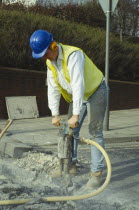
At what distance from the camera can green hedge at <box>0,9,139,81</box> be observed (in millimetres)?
10602

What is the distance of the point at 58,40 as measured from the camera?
11688 mm

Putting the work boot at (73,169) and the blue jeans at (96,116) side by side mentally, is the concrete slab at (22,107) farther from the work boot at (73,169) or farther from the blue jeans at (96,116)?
the blue jeans at (96,116)

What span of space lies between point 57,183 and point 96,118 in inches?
36.0

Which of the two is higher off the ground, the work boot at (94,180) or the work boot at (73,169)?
the work boot at (94,180)

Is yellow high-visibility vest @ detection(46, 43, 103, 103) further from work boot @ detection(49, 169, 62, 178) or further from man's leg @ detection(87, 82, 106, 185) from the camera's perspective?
work boot @ detection(49, 169, 62, 178)

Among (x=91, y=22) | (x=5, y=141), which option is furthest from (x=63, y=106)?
(x=91, y=22)

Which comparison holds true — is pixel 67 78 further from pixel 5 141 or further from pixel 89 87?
pixel 5 141

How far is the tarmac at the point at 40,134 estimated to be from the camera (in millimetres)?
5915

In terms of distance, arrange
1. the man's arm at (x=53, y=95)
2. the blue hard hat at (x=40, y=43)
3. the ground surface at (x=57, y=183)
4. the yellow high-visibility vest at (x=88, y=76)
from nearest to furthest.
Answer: the ground surface at (x=57, y=183)
the blue hard hat at (x=40, y=43)
the yellow high-visibility vest at (x=88, y=76)
the man's arm at (x=53, y=95)

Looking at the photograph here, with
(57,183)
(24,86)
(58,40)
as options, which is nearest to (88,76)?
(57,183)

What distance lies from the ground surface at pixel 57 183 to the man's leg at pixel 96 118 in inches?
11.5

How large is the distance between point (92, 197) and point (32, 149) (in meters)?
2.27

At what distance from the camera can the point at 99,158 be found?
4.27 metres

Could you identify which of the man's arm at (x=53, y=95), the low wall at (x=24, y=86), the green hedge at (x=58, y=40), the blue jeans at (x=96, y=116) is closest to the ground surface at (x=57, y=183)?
the blue jeans at (x=96, y=116)
